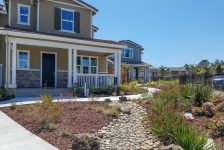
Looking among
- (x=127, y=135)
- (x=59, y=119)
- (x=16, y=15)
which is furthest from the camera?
(x=16, y=15)

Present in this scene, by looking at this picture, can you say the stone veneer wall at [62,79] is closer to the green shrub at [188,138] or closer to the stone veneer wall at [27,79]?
the stone veneer wall at [27,79]

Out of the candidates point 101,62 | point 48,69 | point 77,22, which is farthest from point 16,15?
point 101,62

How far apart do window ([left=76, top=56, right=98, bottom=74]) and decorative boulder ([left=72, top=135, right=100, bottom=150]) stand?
60.5 feet

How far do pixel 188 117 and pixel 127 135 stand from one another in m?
2.72

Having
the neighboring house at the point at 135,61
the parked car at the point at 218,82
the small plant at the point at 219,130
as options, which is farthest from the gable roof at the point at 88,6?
the neighboring house at the point at 135,61

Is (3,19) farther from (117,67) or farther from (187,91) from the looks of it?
(187,91)

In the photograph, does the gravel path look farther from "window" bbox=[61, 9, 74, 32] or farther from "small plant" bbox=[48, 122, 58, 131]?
"window" bbox=[61, 9, 74, 32]

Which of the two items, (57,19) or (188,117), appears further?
(57,19)

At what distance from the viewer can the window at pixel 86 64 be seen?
27609mm

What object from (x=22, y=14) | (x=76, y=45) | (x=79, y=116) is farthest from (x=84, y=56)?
(x=79, y=116)

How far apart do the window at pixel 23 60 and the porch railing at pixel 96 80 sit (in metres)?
4.01

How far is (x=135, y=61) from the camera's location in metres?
52.0

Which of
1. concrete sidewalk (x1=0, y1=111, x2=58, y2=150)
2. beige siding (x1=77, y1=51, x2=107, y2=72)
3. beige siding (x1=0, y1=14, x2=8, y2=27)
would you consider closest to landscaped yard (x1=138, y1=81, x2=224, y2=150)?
concrete sidewalk (x1=0, y1=111, x2=58, y2=150)

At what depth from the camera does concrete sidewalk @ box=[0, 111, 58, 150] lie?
937 cm
